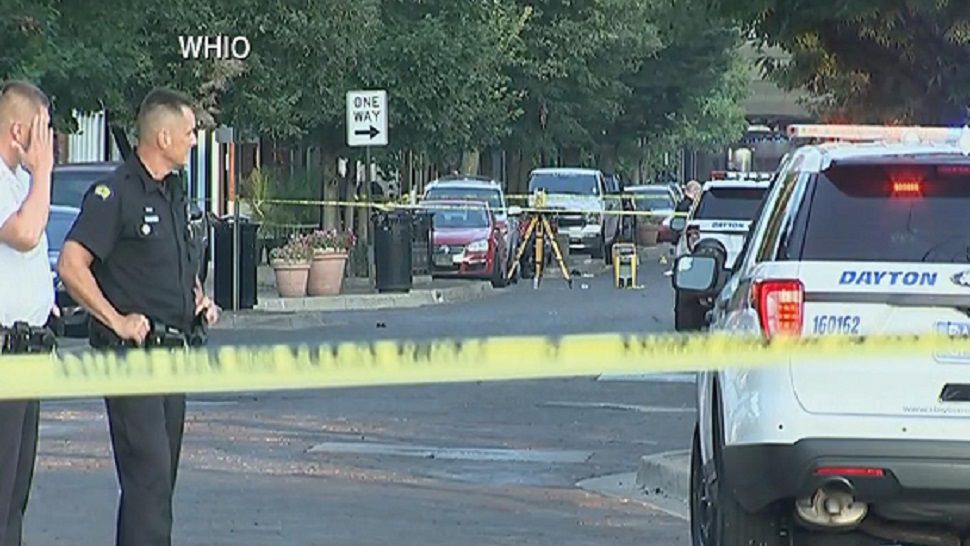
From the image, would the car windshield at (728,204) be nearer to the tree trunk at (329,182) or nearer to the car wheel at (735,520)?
the car wheel at (735,520)

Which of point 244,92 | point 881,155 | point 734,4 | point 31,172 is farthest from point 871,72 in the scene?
point 244,92

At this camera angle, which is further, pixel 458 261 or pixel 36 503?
pixel 458 261

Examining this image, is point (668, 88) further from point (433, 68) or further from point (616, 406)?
point (616, 406)

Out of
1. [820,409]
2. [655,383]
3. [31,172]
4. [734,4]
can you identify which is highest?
[734,4]

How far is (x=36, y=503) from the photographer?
11.5 meters

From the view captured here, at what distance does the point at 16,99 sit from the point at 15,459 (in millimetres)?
1333

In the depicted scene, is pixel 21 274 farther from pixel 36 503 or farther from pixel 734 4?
pixel 734 4

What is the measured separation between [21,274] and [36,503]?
4.13 m

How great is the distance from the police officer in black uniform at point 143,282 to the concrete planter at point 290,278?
20115 millimetres

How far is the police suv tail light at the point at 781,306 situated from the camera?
750cm

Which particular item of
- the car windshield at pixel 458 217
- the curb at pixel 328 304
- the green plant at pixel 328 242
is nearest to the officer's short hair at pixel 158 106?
the curb at pixel 328 304

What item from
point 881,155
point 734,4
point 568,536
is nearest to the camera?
point 881,155

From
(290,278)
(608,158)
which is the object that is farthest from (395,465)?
(608,158)

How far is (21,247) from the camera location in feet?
24.8
